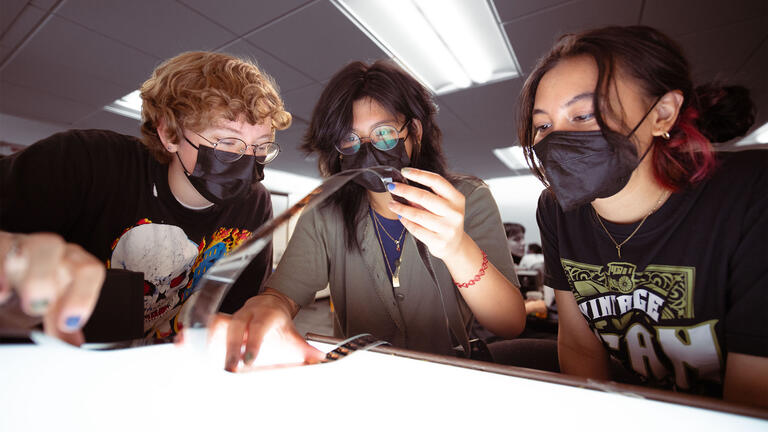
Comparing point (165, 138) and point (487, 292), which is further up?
point (165, 138)

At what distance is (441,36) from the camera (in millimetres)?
2467

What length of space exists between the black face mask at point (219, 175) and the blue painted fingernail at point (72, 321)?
68 cm

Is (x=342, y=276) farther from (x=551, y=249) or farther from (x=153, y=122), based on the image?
(x=153, y=122)

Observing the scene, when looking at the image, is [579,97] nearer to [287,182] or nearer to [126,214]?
[126,214]

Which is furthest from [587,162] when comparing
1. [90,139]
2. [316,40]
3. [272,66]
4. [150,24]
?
[150,24]

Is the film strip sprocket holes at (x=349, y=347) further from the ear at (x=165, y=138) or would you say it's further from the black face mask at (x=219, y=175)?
the ear at (x=165, y=138)

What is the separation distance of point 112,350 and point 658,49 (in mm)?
1327

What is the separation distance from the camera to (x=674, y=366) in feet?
2.30

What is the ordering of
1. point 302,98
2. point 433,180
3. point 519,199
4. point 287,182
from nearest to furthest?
point 433,180
point 302,98
point 287,182
point 519,199

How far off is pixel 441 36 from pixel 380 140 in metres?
1.99

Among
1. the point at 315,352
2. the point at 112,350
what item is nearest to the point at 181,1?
the point at 112,350

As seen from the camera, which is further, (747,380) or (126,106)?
(126,106)

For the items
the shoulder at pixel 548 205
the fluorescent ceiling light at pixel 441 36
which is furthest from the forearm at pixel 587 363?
the fluorescent ceiling light at pixel 441 36

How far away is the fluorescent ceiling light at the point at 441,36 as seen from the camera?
6.98 ft
